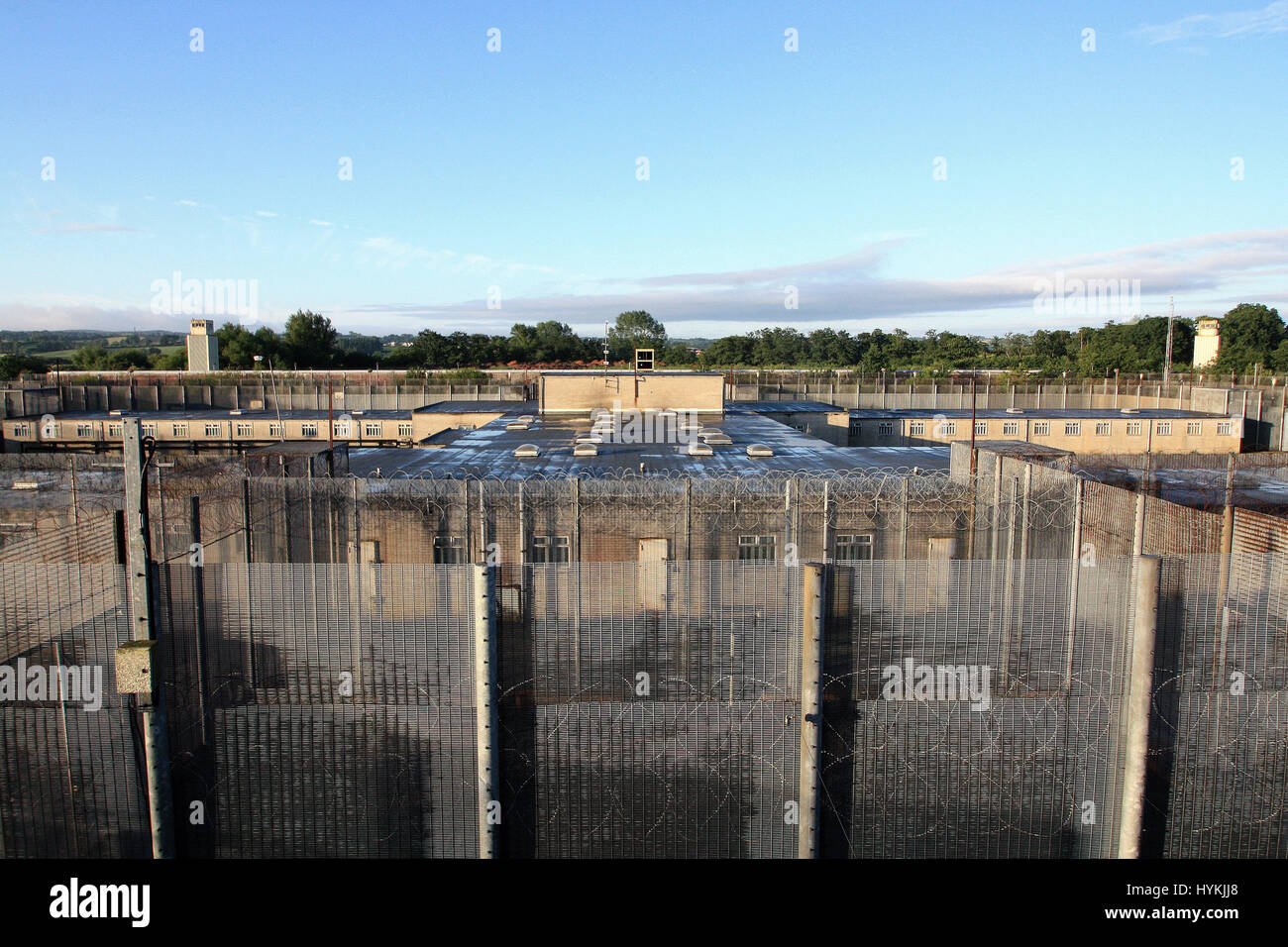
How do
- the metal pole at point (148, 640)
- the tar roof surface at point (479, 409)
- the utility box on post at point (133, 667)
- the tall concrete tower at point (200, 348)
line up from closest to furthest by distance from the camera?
the metal pole at point (148, 640) < the utility box on post at point (133, 667) < the tar roof surface at point (479, 409) < the tall concrete tower at point (200, 348)

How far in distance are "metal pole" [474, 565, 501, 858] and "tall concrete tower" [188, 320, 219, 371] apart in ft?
320

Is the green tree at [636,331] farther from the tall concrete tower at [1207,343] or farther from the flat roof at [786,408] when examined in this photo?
the flat roof at [786,408]

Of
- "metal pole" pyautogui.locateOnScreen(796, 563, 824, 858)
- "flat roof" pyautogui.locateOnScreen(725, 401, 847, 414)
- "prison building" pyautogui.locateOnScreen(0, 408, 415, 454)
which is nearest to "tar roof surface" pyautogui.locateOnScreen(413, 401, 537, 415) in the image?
"prison building" pyautogui.locateOnScreen(0, 408, 415, 454)

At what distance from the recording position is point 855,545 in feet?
42.5

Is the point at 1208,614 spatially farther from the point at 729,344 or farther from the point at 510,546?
the point at 729,344

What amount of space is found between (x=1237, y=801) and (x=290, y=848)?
8.31 meters

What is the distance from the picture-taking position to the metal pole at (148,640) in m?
6.44

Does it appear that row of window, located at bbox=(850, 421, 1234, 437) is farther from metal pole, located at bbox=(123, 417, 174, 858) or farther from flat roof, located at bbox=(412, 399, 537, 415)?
metal pole, located at bbox=(123, 417, 174, 858)

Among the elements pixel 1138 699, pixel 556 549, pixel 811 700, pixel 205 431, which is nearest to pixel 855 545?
pixel 556 549

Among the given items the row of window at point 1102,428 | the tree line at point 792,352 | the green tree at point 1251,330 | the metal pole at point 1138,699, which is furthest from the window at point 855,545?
the green tree at point 1251,330

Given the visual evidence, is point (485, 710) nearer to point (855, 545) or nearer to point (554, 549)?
point (554, 549)

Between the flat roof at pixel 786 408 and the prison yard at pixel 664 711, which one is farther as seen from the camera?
the flat roof at pixel 786 408

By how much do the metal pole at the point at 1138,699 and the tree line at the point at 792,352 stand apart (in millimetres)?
84400

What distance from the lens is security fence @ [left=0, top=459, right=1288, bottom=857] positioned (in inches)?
274
